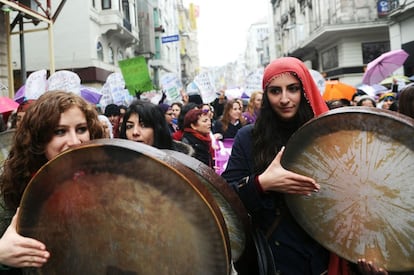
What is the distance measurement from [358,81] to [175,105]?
63.8 feet

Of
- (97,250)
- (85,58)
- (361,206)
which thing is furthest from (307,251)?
(85,58)

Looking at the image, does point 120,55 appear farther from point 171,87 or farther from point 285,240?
point 285,240

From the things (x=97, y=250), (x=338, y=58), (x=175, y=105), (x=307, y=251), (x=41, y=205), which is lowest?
(x=307, y=251)

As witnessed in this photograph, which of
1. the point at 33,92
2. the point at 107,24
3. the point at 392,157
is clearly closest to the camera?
the point at 392,157

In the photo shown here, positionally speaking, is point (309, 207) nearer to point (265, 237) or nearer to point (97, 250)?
point (265, 237)

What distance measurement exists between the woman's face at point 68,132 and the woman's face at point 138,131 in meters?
1.35

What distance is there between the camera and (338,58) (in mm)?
25969

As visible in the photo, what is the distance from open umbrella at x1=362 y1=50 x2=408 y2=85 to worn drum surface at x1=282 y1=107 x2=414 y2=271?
913 centimetres

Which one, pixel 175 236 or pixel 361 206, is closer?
pixel 175 236

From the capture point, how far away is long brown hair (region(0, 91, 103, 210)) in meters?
1.53

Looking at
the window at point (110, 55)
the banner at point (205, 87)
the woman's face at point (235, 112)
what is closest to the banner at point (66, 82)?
the woman's face at point (235, 112)

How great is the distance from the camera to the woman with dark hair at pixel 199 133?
14.9 feet

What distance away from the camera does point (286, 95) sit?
1839 millimetres

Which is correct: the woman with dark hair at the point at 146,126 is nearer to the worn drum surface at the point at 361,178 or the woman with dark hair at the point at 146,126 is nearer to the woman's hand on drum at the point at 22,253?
the worn drum surface at the point at 361,178
